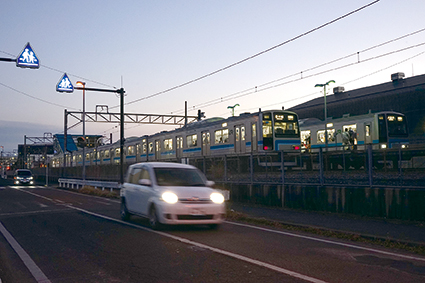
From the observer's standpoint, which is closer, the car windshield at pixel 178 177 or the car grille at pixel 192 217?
the car grille at pixel 192 217

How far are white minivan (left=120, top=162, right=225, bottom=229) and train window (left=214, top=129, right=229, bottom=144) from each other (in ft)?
52.2

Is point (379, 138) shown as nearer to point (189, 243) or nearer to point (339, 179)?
point (339, 179)

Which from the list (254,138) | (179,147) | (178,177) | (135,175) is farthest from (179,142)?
(178,177)

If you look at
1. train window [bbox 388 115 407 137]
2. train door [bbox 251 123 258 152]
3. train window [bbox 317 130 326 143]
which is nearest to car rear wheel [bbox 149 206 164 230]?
train door [bbox 251 123 258 152]

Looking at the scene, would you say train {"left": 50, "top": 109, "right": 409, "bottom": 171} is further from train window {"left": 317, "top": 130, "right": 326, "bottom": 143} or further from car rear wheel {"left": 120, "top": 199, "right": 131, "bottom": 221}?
car rear wheel {"left": 120, "top": 199, "right": 131, "bottom": 221}

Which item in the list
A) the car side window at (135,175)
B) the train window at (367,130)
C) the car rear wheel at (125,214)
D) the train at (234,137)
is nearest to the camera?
the car side window at (135,175)

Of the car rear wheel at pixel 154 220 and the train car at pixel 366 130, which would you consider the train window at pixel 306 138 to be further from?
the car rear wheel at pixel 154 220

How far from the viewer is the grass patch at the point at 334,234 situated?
8373 mm

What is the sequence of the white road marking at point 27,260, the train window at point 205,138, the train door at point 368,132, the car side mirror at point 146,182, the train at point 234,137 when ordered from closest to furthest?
the white road marking at point 27,260
the car side mirror at point 146,182
the train at point 234,137
the train door at point 368,132
the train window at point 205,138

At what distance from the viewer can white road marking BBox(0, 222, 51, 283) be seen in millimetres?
6160

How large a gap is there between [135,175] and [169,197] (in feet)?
7.79

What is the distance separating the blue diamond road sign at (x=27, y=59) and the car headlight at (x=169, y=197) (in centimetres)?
1091

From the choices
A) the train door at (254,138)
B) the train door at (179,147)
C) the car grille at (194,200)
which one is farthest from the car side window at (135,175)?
the train door at (179,147)

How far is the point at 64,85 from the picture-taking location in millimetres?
26719
